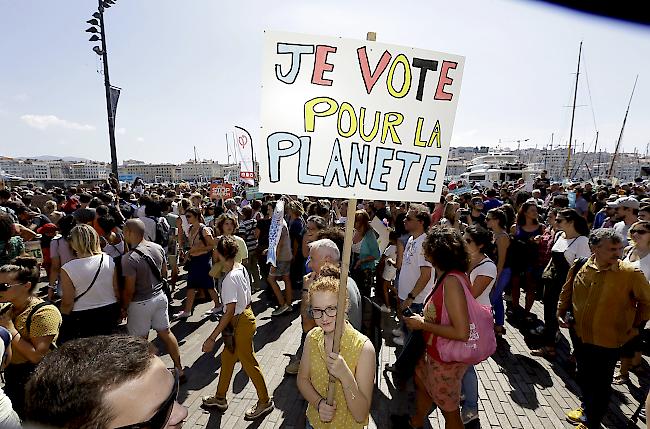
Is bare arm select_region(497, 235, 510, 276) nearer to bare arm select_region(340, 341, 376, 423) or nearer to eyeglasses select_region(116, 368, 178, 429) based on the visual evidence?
bare arm select_region(340, 341, 376, 423)

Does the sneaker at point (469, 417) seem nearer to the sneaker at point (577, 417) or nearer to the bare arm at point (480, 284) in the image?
the bare arm at point (480, 284)

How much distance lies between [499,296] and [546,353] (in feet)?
2.89

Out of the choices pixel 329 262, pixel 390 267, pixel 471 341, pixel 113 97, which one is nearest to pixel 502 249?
pixel 390 267

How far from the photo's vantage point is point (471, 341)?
2.60m

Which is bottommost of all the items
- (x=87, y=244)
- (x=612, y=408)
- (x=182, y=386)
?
(x=182, y=386)

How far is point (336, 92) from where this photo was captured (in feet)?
6.07

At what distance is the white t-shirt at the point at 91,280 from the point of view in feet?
11.0

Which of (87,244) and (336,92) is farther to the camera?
(87,244)

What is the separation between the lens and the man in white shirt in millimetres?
3750

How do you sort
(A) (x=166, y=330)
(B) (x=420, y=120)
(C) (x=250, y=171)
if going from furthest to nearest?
(C) (x=250, y=171), (A) (x=166, y=330), (B) (x=420, y=120)

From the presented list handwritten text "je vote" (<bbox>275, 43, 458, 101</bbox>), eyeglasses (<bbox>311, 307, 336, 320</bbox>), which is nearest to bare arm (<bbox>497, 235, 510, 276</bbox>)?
handwritten text "je vote" (<bbox>275, 43, 458, 101</bbox>)

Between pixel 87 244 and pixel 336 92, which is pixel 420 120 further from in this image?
pixel 87 244

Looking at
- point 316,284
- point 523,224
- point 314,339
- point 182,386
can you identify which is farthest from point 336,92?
point 523,224

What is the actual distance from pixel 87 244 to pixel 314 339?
8.55 feet
